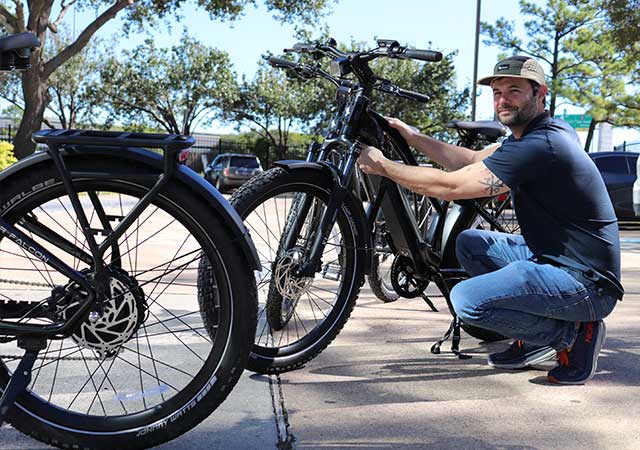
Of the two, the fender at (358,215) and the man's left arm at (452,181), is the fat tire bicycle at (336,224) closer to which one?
the fender at (358,215)

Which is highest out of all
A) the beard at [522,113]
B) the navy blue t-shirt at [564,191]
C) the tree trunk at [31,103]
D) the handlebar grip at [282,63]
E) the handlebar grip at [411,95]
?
the tree trunk at [31,103]

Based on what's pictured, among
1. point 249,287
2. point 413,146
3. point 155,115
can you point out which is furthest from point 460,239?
point 155,115

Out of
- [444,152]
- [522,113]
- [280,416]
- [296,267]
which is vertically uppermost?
[522,113]

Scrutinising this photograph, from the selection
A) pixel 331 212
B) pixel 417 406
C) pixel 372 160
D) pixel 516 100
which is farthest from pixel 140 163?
pixel 516 100

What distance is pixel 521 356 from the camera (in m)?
3.83

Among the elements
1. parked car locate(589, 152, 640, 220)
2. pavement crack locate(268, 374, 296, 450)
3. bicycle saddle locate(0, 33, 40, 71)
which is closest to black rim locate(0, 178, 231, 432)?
pavement crack locate(268, 374, 296, 450)

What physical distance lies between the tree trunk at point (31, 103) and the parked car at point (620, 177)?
46.3 ft

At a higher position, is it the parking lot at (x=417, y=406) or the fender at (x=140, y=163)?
the fender at (x=140, y=163)

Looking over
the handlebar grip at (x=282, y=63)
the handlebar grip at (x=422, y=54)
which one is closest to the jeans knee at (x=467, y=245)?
the handlebar grip at (x=422, y=54)

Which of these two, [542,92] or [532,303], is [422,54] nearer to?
[542,92]

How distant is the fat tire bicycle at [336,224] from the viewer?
3547mm

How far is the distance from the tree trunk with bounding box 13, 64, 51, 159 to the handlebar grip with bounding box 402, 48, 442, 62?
18.4m

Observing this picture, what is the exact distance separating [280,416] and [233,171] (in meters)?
26.2

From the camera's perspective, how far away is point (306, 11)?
896 inches
